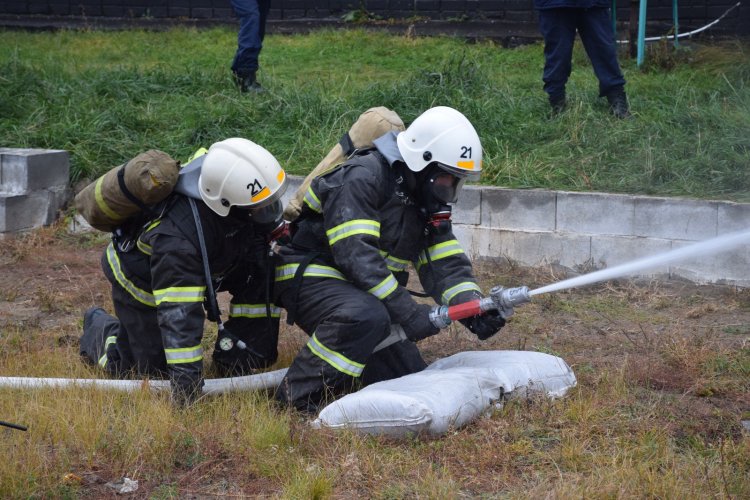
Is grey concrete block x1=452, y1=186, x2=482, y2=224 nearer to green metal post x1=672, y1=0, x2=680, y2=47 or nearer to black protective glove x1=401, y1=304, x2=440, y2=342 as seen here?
black protective glove x1=401, y1=304, x2=440, y2=342

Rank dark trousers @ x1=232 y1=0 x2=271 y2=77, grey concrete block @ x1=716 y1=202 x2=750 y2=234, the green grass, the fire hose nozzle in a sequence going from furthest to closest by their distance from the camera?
dark trousers @ x1=232 y1=0 x2=271 y2=77 < the green grass < grey concrete block @ x1=716 y1=202 x2=750 y2=234 < the fire hose nozzle

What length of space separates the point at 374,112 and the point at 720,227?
8.56ft

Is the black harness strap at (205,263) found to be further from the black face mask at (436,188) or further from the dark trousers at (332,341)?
the black face mask at (436,188)

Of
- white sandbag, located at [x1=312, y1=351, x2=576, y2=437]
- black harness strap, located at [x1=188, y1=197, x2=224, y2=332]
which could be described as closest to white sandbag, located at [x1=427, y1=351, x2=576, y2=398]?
white sandbag, located at [x1=312, y1=351, x2=576, y2=437]

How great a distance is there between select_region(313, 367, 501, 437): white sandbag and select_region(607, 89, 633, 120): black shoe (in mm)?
4326

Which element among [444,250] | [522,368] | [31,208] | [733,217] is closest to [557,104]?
[733,217]

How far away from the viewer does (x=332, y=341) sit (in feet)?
14.7

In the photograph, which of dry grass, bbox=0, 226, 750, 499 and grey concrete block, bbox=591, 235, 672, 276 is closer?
dry grass, bbox=0, 226, 750, 499

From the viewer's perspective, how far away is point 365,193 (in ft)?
14.7

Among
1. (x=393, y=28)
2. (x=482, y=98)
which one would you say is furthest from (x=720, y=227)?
(x=393, y=28)

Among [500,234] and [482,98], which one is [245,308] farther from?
[482,98]

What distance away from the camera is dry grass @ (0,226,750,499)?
3541 mm

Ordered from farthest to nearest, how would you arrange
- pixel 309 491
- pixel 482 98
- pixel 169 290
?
1. pixel 482 98
2. pixel 169 290
3. pixel 309 491

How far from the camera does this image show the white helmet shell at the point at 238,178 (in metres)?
4.34
